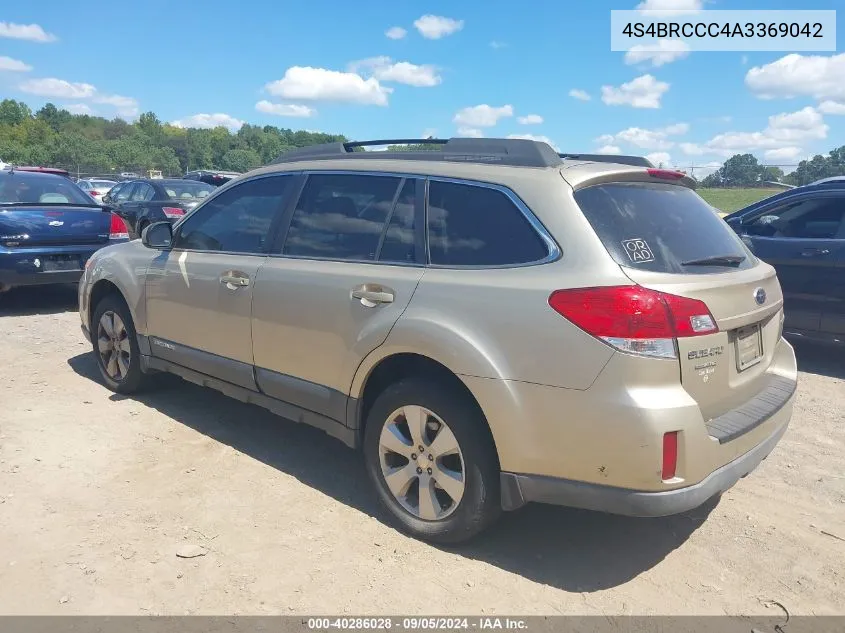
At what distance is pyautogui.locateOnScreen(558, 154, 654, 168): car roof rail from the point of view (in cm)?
349

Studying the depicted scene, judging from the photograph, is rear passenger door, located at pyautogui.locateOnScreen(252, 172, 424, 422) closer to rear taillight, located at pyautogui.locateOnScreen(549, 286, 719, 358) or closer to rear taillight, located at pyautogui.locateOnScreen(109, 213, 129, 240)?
rear taillight, located at pyautogui.locateOnScreen(549, 286, 719, 358)

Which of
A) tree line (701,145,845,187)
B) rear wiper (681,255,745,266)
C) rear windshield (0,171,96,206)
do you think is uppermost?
tree line (701,145,845,187)

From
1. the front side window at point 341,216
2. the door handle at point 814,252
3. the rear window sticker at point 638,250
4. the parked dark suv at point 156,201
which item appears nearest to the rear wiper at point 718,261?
the rear window sticker at point 638,250

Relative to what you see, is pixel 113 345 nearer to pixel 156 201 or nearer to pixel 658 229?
pixel 658 229

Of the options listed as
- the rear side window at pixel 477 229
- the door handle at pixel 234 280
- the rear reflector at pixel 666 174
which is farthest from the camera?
the door handle at pixel 234 280

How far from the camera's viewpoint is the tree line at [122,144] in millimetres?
69938

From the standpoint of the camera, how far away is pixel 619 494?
2.66 metres

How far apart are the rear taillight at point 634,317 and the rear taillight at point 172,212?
39.5ft

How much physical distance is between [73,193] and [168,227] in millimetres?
5164

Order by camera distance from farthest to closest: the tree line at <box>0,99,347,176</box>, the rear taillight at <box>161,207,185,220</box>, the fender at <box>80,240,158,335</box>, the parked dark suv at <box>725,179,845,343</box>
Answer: the tree line at <box>0,99,347,176</box> < the rear taillight at <box>161,207,185,220</box> < the parked dark suv at <box>725,179,845,343</box> < the fender at <box>80,240,158,335</box>

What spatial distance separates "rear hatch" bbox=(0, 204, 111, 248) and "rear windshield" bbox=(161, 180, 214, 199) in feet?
18.6

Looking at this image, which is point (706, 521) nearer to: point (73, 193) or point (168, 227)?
point (168, 227)

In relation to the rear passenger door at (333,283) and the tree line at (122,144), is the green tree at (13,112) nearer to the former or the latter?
the tree line at (122,144)

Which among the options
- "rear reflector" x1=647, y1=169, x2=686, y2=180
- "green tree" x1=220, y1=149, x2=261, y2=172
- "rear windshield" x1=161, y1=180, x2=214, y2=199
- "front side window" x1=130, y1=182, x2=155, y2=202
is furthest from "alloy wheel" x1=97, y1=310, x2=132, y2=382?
"green tree" x1=220, y1=149, x2=261, y2=172
